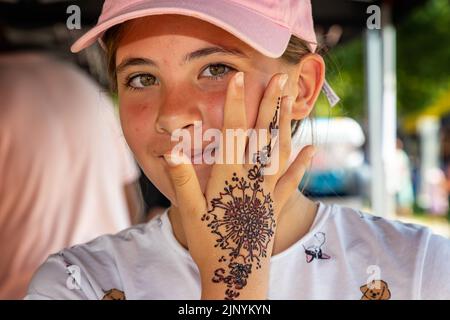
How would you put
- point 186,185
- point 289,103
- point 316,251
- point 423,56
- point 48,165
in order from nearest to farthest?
point 186,185 < point 289,103 < point 316,251 < point 48,165 < point 423,56

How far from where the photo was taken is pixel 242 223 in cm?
88

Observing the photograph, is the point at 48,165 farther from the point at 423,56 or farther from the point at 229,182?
the point at 423,56

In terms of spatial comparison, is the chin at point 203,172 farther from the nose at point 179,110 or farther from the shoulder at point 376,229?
the shoulder at point 376,229

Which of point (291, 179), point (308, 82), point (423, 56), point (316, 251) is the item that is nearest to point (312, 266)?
point (316, 251)

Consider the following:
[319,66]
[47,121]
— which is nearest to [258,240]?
[319,66]

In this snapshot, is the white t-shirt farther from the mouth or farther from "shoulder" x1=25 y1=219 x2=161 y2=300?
the mouth

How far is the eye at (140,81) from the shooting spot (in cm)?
98

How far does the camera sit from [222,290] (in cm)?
87

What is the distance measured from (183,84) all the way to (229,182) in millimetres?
164

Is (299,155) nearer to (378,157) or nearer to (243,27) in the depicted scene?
(243,27)

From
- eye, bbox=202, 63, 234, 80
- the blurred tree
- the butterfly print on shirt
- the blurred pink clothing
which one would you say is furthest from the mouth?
the blurred tree

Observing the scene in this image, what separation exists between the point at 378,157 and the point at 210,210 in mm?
1767

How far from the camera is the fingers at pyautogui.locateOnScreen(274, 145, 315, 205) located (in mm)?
911
